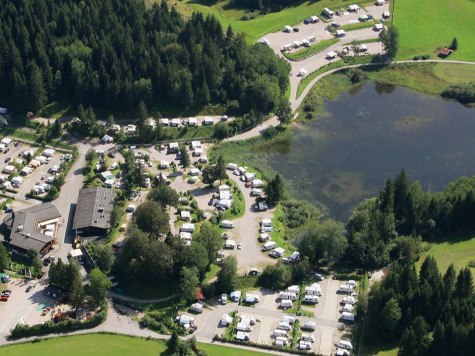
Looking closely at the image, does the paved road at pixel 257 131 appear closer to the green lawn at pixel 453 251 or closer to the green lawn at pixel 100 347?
the green lawn at pixel 453 251

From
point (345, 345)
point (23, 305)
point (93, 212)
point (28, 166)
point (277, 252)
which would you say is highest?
point (28, 166)

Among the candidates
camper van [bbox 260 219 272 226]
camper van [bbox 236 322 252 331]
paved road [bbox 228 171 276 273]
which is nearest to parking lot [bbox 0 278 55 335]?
camper van [bbox 236 322 252 331]

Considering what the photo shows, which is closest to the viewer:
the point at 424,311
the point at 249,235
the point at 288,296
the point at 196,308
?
the point at 424,311

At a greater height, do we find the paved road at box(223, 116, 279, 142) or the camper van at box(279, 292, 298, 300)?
the paved road at box(223, 116, 279, 142)

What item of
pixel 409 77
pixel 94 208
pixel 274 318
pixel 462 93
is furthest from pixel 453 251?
pixel 409 77

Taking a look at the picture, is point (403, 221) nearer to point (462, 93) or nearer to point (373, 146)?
point (373, 146)

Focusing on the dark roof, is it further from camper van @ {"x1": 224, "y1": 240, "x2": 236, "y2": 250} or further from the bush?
the bush

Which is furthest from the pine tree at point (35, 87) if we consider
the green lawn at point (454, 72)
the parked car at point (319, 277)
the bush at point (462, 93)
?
the green lawn at point (454, 72)
